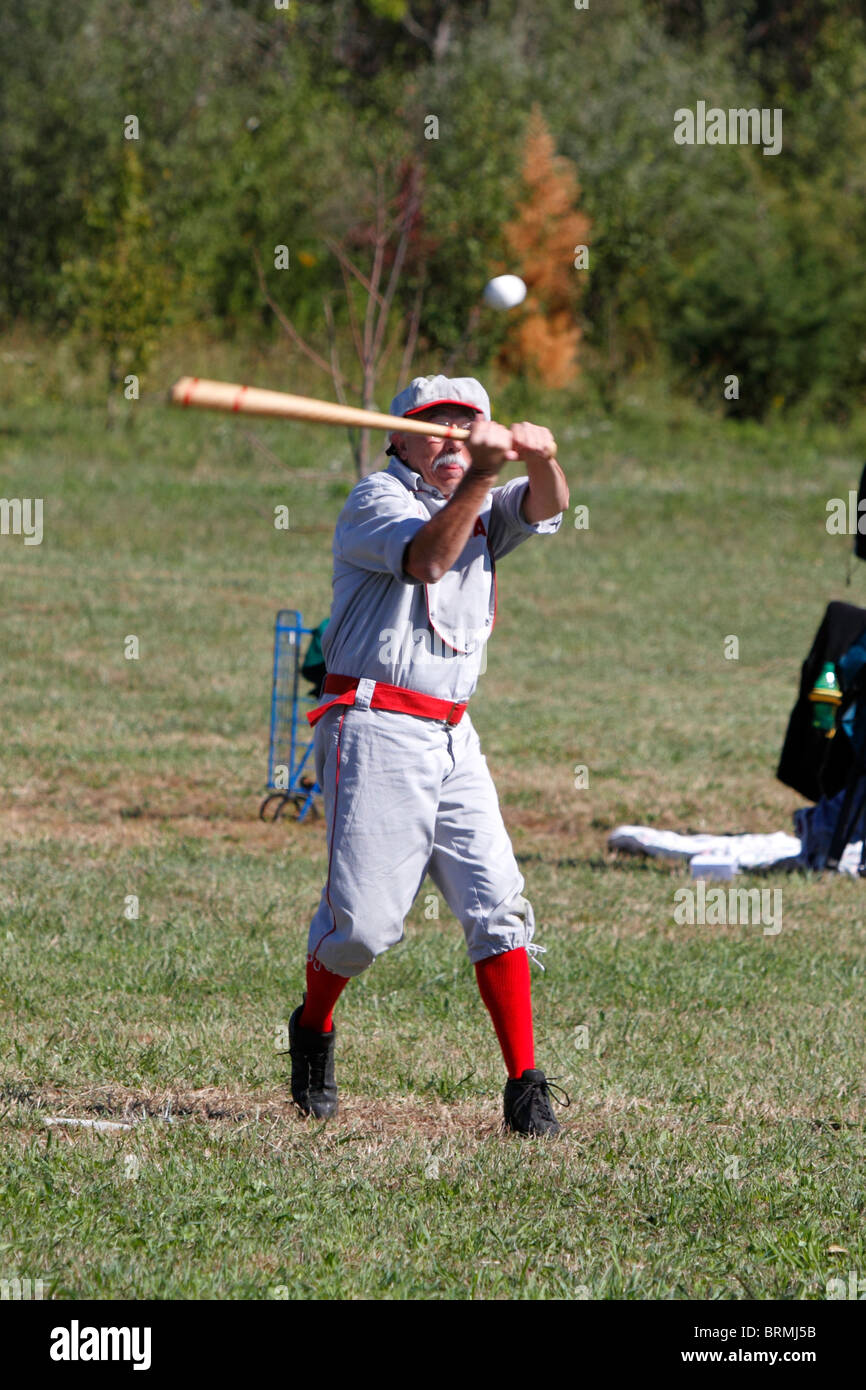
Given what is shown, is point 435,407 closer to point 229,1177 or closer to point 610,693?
point 229,1177

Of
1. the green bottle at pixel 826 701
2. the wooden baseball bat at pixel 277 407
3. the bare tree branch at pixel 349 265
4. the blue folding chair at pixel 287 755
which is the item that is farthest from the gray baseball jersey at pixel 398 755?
the bare tree branch at pixel 349 265

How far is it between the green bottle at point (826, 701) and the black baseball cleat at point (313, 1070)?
4268 millimetres

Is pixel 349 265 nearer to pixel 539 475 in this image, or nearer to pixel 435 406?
pixel 435 406

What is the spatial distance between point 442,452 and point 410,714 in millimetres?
713

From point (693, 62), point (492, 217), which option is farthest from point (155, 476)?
point (693, 62)

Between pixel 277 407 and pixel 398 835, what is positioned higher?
pixel 277 407

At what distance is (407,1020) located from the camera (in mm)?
5797

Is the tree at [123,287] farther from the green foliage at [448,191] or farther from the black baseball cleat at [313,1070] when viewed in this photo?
the black baseball cleat at [313,1070]

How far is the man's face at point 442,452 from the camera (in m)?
4.44

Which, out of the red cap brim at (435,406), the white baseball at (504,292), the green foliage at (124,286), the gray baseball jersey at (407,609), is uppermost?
the green foliage at (124,286)

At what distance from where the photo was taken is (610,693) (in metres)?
14.1

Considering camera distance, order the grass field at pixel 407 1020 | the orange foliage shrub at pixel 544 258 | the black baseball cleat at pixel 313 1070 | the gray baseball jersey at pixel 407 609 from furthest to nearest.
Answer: the orange foliage shrub at pixel 544 258, the black baseball cleat at pixel 313 1070, the gray baseball jersey at pixel 407 609, the grass field at pixel 407 1020

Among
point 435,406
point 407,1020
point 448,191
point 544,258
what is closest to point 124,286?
point 448,191

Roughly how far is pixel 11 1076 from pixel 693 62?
41033 mm
